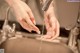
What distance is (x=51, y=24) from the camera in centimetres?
92

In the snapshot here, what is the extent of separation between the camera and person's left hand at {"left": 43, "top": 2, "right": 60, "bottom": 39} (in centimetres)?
90

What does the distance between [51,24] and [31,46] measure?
0.16 metres

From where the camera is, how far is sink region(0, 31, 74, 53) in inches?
36.2

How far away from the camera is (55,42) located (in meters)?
0.92

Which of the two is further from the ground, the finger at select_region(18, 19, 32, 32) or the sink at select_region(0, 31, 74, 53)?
the finger at select_region(18, 19, 32, 32)

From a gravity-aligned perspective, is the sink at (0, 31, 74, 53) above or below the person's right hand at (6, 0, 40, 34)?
below

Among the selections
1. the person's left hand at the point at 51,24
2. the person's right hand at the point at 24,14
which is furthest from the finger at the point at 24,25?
the person's left hand at the point at 51,24

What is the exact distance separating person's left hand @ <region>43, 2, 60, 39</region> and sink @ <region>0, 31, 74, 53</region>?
0.04 metres

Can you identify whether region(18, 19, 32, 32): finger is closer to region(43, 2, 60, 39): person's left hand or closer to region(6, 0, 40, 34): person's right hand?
region(6, 0, 40, 34): person's right hand

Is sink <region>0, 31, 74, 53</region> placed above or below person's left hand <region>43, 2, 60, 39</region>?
below

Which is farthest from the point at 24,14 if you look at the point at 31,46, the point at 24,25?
the point at 31,46

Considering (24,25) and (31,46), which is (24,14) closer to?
(24,25)

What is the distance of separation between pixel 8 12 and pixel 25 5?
0.10 m

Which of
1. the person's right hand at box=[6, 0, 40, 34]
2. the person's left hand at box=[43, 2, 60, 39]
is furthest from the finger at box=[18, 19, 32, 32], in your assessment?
the person's left hand at box=[43, 2, 60, 39]
